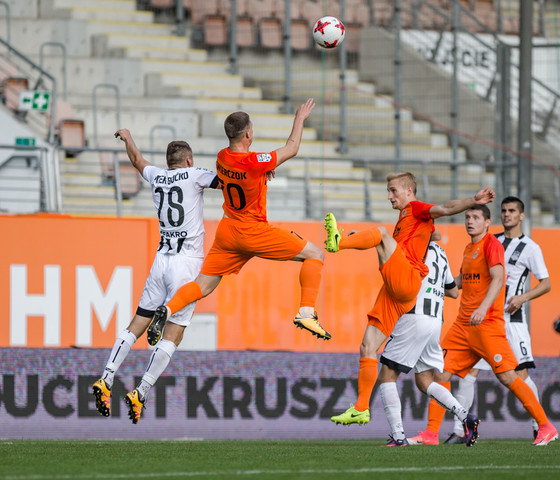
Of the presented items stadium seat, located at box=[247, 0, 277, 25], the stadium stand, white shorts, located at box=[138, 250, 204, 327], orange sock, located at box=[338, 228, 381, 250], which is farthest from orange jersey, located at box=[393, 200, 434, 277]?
stadium seat, located at box=[247, 0, 277, 25]

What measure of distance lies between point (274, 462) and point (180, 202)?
2374mm

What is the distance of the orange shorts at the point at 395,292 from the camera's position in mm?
8383

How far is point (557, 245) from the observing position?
14844 mm

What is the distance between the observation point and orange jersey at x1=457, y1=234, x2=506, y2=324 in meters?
9.46

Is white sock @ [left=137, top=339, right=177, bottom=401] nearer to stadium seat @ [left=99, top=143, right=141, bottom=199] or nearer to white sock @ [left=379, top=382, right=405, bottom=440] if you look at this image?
white sock @ [left=379, top=382, right=405, bottom=440]

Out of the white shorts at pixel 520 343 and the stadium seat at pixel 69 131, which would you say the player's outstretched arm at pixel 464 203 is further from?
the stadium seat at pixel 69 131

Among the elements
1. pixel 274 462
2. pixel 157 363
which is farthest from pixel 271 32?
pixel 274 462

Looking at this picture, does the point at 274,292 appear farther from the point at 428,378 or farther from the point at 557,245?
the point at 428,378

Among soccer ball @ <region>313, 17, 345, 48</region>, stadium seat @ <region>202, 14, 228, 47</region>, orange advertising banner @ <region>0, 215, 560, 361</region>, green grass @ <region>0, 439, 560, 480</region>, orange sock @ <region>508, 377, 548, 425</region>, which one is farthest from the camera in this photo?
stadium seat @ <region>202, 14, 228, 47</region>

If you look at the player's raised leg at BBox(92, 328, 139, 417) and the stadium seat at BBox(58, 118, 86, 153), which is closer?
the player's raised leg at BBox(92, 328, 139, 417)

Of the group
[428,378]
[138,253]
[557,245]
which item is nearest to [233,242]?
[428,378]

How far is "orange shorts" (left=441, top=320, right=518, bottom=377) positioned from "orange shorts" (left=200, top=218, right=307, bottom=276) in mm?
1908

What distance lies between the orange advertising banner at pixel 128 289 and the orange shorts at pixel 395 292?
5.14 metres

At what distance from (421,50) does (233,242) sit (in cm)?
879
